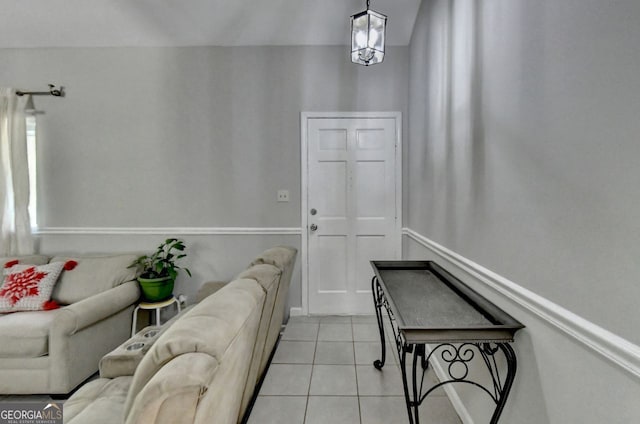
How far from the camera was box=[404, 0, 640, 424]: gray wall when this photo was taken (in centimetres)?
74

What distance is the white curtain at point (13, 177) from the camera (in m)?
2.87

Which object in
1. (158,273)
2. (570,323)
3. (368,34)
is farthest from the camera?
(158,273)

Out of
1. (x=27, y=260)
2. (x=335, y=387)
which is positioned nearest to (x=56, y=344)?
(x=27, y=260)

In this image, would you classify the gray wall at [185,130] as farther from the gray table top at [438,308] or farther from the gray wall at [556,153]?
the gray wall at [556,153]

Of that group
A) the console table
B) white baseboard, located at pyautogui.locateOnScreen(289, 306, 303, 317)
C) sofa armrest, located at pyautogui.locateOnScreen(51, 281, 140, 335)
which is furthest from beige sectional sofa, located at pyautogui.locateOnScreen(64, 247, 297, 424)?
white baseboard, located at pyautogui.locateOnScreen(289, 306, 303, 317)

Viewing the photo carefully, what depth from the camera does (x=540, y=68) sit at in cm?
104

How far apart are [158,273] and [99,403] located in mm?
1594

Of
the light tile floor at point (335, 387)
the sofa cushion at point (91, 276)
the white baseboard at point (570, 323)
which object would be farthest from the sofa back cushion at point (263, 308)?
the sofa cushion at point (91, 276)

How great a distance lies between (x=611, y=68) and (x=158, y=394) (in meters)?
1.36

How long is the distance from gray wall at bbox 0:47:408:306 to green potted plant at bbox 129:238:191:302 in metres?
0.26

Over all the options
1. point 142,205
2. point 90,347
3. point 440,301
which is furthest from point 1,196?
point 440,301

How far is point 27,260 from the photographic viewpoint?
2.72m

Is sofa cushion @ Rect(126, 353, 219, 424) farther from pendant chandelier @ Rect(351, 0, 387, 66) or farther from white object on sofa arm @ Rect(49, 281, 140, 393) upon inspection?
pendant chandelier @ Rect(351, 0, 387, 66)

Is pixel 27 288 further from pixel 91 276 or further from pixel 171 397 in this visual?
pixel 171 397
